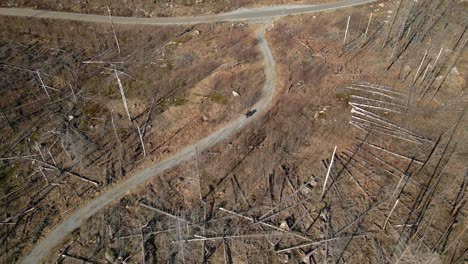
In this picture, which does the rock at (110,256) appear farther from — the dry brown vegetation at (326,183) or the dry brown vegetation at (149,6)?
the dry brown vegetation at (149,6)

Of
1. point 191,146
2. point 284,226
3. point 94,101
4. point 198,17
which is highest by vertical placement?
point 198,17

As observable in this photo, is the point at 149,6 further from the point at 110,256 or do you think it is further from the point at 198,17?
the point at 110,256

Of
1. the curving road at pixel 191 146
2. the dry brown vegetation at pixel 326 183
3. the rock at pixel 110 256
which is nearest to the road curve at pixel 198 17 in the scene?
the curving road at pixel 191 146

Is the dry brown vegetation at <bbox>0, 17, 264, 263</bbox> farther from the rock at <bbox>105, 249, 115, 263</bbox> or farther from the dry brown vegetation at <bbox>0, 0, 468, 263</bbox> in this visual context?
the rock at <bbox>105, 249, 115, 263</bbox>

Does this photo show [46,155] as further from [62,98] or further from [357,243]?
[357,243]

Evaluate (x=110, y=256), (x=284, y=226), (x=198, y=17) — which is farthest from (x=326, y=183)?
(x=198, y=17)

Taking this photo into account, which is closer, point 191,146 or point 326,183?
point 326,183
